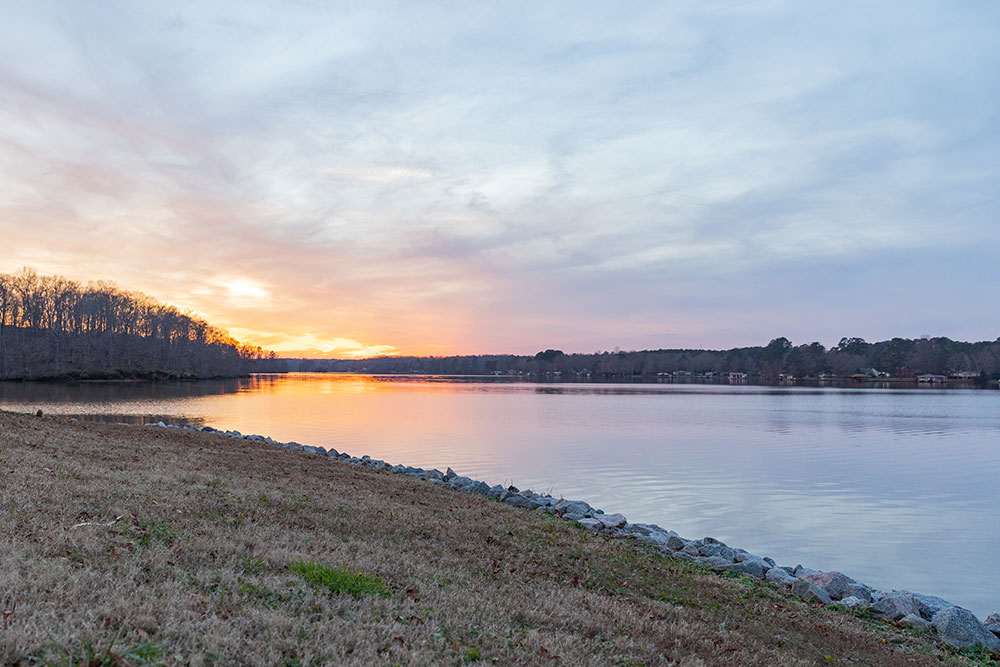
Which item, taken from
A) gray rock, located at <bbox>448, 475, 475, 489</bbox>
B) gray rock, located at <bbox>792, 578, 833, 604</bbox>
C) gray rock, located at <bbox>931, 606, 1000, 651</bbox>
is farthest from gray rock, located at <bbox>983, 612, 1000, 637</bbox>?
gray rock, located at <bbox>448, 475, 475, 489</bbox>

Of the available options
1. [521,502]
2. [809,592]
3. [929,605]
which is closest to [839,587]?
[809,592]

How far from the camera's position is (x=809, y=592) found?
9.67 m

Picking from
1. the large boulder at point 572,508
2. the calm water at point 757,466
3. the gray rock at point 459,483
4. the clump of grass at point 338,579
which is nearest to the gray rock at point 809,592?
the calm water at point 757,466

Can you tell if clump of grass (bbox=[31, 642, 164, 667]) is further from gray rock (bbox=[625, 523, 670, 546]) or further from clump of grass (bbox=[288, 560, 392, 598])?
gray rock (bbox=[625, 523, 670, 546])

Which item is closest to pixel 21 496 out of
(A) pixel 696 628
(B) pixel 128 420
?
(A) pixel 696 628

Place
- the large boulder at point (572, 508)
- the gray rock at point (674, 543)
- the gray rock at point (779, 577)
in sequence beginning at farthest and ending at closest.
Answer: the large boulder at point (572, 508)
the gray rock at point (674, 543)
the gray rock at point (779, 577)

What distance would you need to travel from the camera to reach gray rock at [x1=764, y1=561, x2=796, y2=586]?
1024 centimetres

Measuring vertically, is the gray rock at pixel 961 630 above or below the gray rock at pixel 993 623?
above

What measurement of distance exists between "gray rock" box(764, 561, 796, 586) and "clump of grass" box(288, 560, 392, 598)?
23.3ft

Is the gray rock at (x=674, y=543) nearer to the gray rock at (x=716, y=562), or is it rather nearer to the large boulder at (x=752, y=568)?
the gray rock at (x=716, y=562)

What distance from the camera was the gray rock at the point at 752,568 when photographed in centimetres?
1073

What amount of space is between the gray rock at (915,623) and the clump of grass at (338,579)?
24.2 ft

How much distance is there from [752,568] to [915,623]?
254 centimetres

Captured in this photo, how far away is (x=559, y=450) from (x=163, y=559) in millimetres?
23689
